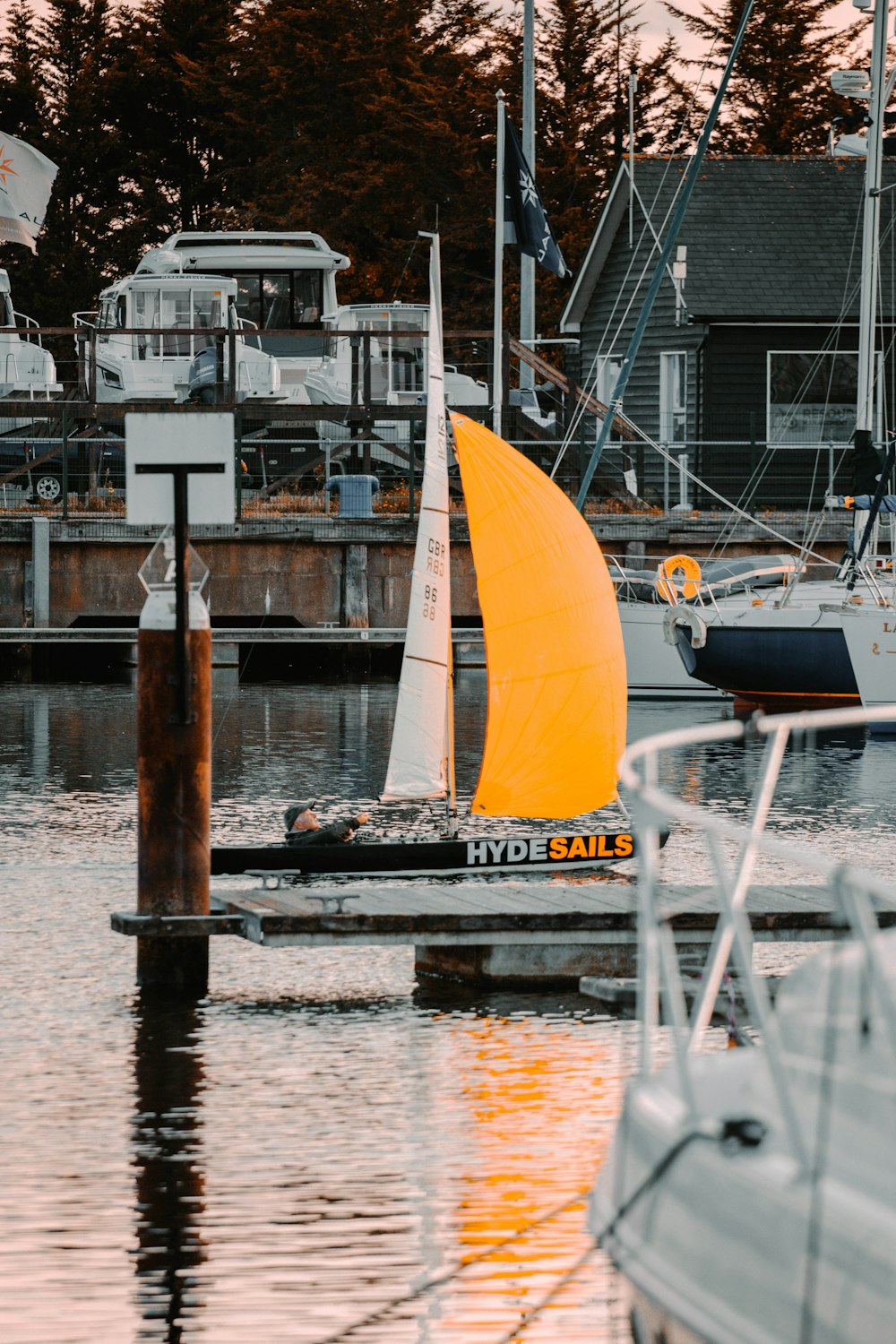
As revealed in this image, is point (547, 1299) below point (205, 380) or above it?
below

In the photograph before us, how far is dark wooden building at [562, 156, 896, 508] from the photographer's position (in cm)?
3669

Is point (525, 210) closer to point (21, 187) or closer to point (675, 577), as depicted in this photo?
point (21, 187)

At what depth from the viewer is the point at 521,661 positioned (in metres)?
13.8

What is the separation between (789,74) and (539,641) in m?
43.6

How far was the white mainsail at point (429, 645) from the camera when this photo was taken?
1380cm

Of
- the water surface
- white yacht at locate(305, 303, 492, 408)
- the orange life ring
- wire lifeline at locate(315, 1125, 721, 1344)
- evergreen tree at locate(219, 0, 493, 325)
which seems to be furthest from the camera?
evergreen tree at locate(219, 0, 493, 325)

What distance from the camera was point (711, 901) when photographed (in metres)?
10.7

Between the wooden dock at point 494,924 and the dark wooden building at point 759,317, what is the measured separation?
24739 millimetres

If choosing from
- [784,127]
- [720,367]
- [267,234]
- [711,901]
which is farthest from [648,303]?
[784,127]

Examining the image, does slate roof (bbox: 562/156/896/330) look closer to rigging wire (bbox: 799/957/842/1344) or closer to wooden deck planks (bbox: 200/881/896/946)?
wooden deck planks (bbox: 200/881/896/946)

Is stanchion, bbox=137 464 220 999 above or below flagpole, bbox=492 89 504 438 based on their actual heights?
below

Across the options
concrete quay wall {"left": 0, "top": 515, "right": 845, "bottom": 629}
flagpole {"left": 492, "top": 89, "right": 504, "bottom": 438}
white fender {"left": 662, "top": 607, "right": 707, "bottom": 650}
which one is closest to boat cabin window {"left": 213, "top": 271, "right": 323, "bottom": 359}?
flagpole {"left": 492, "top": 89, "right": 504, "bottom": 438}

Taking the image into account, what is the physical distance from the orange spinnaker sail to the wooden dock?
104 inches

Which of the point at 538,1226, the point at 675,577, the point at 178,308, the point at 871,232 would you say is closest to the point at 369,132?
the point at 178,308
